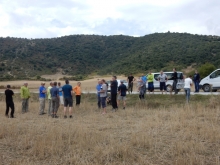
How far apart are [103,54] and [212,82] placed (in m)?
58.5

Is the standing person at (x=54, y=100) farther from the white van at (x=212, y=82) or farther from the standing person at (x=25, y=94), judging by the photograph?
the white van at (x=212, y=82)

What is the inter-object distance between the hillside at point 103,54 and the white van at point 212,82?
30.1 metres

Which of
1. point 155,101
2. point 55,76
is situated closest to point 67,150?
point 155,101

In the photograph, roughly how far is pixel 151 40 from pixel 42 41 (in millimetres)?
30157

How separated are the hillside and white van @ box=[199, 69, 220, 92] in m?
30.1

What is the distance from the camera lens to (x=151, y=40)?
77.2 meters

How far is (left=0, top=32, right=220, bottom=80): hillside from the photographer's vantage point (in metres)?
57.5

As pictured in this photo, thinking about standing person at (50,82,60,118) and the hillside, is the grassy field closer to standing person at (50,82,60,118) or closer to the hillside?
standing person at (50,82,60,118)

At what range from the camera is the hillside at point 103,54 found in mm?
57531

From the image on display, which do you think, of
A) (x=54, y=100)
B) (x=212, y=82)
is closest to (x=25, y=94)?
(x=54, y=100)

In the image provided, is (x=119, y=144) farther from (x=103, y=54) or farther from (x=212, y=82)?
(x=103, y=54)

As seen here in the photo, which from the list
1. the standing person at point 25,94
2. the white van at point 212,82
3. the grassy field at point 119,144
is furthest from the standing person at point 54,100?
the white van at point 212,82

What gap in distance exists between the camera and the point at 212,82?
70.5 feet

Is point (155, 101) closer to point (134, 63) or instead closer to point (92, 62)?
point (134, 63)
